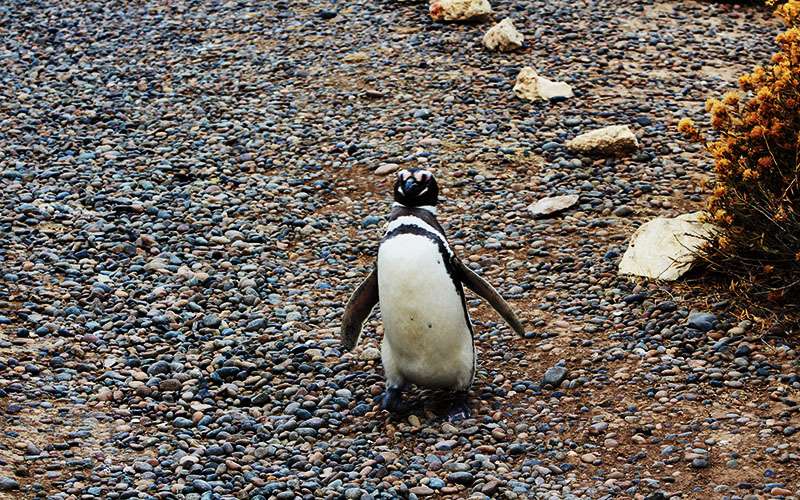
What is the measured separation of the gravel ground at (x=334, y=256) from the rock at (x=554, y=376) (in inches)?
1.0

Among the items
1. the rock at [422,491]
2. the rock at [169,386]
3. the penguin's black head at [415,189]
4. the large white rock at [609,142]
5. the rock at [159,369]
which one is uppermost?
the penguin's black head at [415,189]

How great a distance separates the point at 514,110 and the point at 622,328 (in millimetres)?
3115

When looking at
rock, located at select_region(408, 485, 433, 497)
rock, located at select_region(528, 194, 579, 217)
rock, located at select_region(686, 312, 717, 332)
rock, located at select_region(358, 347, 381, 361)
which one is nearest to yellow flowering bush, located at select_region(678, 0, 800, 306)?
rock, located at select_region(686, 312, 717, 332)

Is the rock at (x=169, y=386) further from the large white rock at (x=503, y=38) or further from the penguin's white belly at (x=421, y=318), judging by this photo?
the large white rock at (x=503, y=38)

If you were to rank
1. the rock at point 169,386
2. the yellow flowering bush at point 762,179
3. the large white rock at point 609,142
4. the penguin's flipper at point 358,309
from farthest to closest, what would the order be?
the large white rock at point 609,142
the yellow flowering bush at point 762,179
the rock at point 169,386
the penguin's flipper at point 358,309

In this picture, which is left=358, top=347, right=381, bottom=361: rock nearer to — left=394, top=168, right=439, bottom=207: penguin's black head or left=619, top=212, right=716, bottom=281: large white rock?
left=394, top=168, right=439, bottom=207: penguin's black head

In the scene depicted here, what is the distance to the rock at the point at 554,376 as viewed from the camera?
530cm

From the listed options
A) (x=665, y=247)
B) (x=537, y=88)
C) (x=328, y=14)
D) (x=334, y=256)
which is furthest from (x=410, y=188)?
(x=328, y=14)

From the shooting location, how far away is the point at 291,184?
7.84 metres

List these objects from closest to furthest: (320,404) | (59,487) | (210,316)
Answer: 1. (59,487)
2. (320,404)
3. (210,316)

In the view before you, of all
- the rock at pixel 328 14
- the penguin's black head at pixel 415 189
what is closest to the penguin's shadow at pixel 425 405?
the penguin's black head at pixel 415 189

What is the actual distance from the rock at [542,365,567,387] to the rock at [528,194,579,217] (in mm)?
1840

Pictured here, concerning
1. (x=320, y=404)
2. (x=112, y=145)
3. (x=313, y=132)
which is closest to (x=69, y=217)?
(x=112, y=145)

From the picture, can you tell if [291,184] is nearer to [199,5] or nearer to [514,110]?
[514,110]
